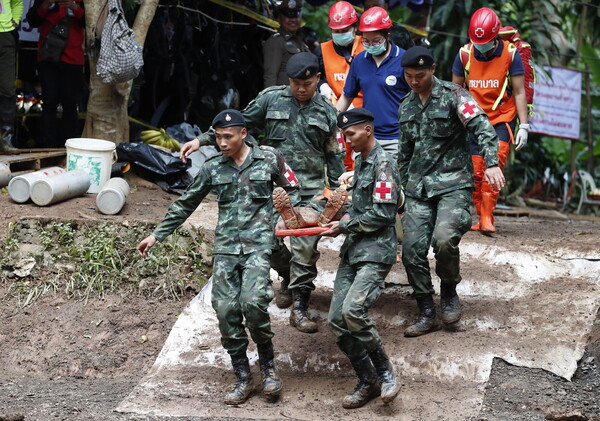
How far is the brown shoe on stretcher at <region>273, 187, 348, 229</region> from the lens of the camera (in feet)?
21.3

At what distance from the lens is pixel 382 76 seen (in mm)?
8281

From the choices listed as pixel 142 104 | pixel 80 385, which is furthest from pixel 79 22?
pixel 80 385

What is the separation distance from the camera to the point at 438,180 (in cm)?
737

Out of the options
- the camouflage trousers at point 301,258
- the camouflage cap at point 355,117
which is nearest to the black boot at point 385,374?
the camouflage trousers at point 301,258

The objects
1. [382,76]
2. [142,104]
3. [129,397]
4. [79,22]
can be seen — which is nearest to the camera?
[129,397]

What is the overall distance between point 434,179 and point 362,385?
1724 millimetres

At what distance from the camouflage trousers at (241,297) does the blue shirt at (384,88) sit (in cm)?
210

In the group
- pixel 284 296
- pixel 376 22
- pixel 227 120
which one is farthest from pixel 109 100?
pixel 227 120

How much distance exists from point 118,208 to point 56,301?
1324 millimetres

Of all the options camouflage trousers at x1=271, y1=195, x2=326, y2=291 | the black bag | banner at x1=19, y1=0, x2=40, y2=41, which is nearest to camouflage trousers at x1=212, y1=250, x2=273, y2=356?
camouflage trousers at x1=271, y1=195, x2=326, y2=291

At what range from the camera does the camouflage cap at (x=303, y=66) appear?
742 centimetres

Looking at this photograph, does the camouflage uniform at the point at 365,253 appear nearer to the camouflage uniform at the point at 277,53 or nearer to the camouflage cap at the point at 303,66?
the camouflage cap at the point at 303,66

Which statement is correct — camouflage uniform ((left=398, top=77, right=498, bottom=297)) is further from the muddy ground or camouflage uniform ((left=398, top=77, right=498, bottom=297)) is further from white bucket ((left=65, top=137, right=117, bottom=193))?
white bucket ((left=65, top=137, right=117, bottom=193))

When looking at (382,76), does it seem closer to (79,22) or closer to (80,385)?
(80,385)
